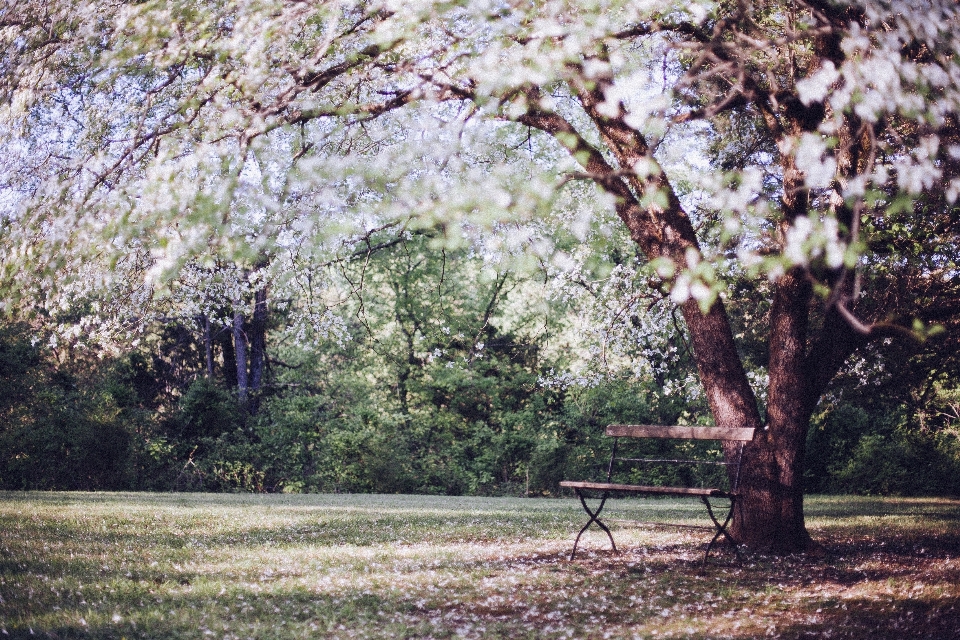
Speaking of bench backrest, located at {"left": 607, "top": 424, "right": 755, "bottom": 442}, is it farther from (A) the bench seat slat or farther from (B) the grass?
(B) the grass

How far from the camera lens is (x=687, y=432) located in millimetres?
7754

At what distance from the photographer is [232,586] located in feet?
18.3

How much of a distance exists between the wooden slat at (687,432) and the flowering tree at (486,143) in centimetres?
39

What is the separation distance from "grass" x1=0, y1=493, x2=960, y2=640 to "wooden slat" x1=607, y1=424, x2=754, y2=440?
1089mm

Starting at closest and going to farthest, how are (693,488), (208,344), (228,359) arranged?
1. (693,488)
2. (208,344)
3. (228,359)

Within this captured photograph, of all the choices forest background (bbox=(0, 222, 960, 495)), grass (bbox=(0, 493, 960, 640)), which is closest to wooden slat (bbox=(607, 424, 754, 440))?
grass (bbox=(0, 493, 960, 640))

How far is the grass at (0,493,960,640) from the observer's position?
182 inches

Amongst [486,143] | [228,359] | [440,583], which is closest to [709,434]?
[440,583]

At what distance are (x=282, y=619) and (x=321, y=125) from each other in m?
6.36

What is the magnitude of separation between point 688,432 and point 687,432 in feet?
0.04

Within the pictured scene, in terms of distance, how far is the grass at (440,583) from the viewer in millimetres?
4617

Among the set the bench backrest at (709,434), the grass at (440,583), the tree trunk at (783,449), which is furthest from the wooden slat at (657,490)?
the tree trunk at (783,449)

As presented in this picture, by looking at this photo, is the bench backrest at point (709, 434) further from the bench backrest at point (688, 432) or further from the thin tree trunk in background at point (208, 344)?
the thin tree trunk in background at point (208, 344)

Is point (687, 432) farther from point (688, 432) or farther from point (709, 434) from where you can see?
point (709, 434)
